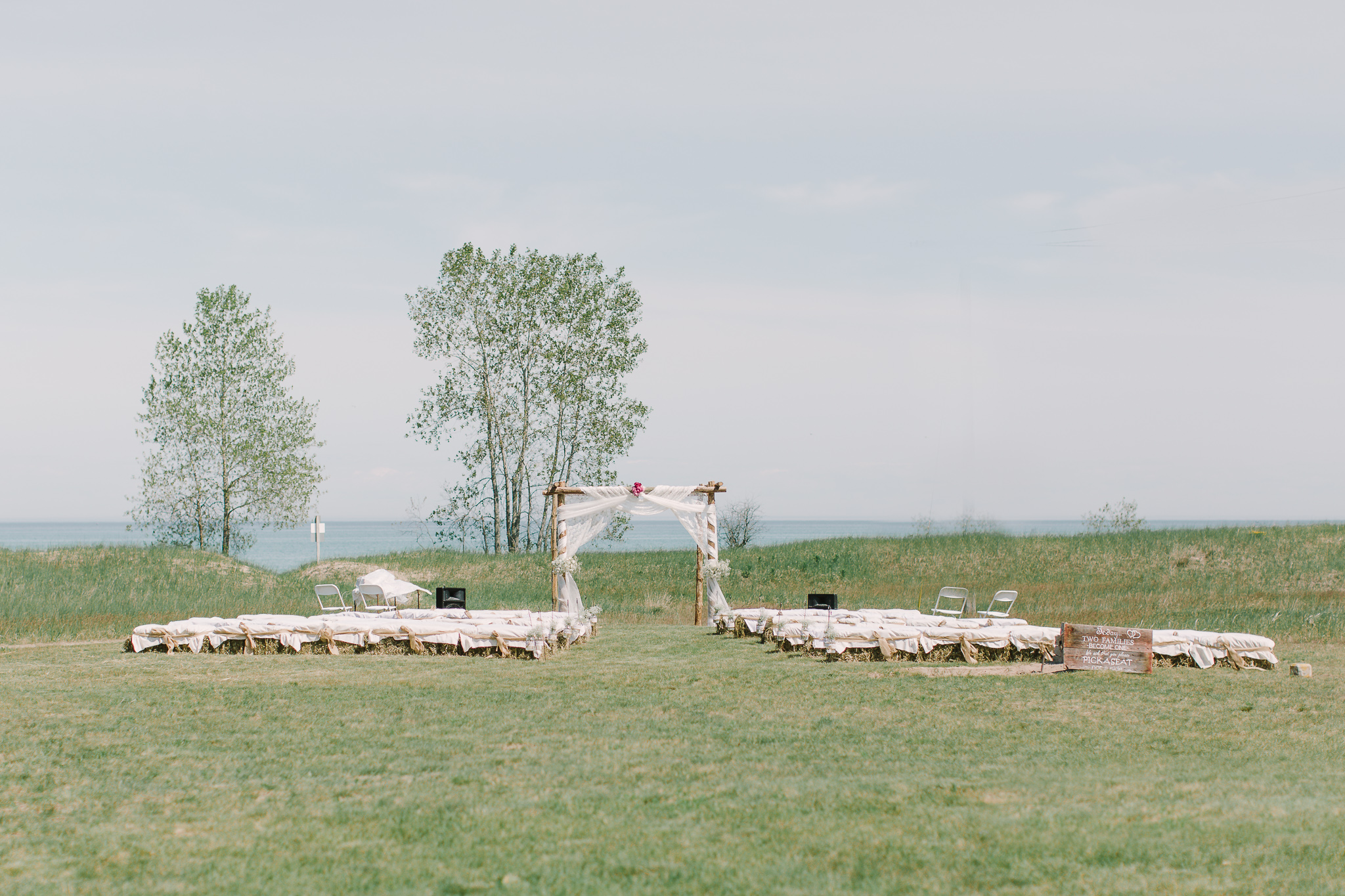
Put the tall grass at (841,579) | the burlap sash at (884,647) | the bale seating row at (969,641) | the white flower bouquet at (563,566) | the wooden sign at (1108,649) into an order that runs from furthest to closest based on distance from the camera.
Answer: the tall grass at (841,579)
the white flower bouquet at (563,566)
the burlap sash at (884,647)
the bale seating row at (969,641)
the wooden sign at (1108,649)

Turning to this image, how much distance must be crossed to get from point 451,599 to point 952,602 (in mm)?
10348

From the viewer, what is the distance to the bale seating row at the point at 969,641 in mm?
11266

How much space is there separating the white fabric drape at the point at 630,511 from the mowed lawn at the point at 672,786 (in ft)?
23.1

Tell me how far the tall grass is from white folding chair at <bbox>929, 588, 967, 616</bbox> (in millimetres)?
585

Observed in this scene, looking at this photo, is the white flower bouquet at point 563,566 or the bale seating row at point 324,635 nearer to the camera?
the bale seating row at point 324,635

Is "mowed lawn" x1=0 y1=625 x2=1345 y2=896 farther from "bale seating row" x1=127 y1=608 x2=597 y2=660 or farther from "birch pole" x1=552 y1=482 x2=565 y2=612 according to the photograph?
"birch pole" x1=552 y1=482 x2=565 y2=612

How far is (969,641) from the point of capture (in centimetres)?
1188

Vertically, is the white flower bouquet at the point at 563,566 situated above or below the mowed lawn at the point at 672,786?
above

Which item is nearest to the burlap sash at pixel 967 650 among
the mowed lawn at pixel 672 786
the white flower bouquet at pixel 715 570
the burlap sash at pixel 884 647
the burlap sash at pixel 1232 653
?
the burlap sash at pixel 884 647

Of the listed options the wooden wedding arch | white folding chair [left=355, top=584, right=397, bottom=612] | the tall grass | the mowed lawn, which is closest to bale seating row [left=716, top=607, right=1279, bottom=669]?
the mowed lawn

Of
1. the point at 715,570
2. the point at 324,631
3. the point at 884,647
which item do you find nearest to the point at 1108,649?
the point at 884,647

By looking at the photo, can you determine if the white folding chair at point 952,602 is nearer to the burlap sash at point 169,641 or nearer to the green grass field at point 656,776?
the green grass field at point 656,776

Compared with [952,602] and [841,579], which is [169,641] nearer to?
[952,602]

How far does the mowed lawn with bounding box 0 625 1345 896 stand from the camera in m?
4.17
